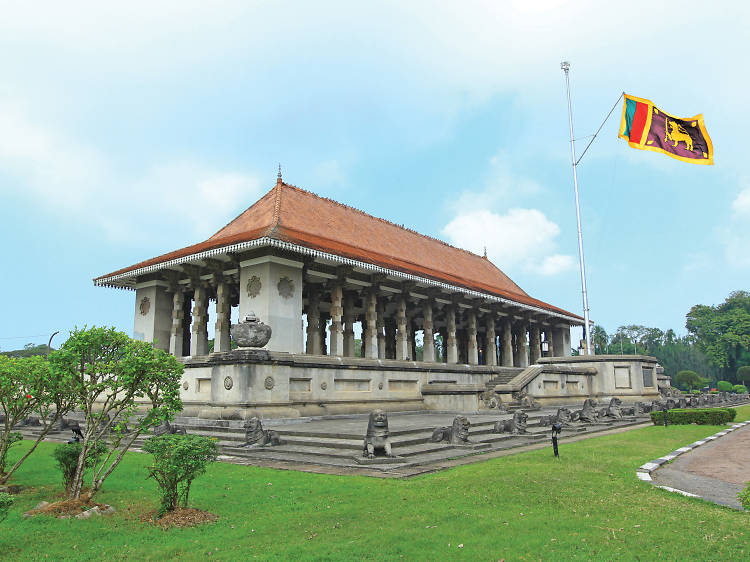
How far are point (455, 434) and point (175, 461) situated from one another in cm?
662

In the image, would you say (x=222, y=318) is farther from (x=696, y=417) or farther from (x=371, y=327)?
(x=696, y=417)

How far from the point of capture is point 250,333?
48.4 ft

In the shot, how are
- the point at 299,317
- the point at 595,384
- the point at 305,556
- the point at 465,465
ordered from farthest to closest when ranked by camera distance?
the point at 595,384
the point at 299,317
the point at 465,465
the point at 305,556

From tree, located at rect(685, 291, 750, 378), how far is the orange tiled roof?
45.1m

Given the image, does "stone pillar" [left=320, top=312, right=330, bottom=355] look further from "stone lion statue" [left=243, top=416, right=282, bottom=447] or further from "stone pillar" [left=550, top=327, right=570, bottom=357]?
"stone lion statue" [left=243, top=416, right=282, bottom=447]

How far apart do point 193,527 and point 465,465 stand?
195 inches

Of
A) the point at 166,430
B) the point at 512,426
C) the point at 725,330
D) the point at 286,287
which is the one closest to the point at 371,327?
the point at 286,287

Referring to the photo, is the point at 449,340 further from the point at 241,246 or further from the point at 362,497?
the point at 362,497

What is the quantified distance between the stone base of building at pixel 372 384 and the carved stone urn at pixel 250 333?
0.82ft

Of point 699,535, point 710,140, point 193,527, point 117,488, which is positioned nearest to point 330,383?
point 117,488

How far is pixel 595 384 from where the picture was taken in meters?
25.2

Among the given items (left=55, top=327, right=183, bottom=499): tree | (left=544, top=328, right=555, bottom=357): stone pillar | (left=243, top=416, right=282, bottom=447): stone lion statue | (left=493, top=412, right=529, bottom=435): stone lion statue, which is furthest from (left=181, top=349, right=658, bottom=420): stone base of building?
(left=544, top=328, right=555, bottom=357): stone pillar

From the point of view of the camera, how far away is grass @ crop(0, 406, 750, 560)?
4.72m

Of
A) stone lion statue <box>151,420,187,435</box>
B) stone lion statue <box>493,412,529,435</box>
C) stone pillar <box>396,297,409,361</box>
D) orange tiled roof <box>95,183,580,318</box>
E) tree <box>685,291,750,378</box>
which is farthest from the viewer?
tree <box>685,291,750,378</box>
